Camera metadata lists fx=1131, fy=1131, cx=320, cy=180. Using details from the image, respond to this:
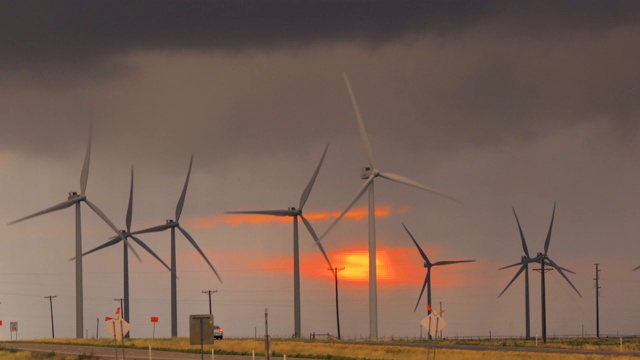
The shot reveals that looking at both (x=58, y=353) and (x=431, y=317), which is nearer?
(x=431, y=317)

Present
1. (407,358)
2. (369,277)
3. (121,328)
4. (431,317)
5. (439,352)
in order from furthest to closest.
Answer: (369,277) → (439,352) → (407,358) → (121,328) → (431,317)

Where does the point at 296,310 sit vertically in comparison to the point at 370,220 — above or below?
below

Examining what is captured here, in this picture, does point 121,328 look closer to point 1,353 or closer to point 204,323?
point 204,323

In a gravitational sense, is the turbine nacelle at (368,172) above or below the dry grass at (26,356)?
Answer: above

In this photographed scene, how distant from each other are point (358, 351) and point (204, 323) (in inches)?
1689

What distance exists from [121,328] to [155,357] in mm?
24269

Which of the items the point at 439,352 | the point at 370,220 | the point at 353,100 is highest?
the point at 353,100

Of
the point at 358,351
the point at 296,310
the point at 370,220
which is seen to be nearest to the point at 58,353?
the point at 358,351

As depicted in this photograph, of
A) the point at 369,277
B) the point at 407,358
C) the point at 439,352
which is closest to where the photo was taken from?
the point at 407,358

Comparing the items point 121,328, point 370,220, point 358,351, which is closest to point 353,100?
point 370,220

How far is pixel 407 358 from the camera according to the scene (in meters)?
112

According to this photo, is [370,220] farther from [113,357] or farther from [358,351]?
[113,357]

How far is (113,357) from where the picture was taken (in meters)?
115

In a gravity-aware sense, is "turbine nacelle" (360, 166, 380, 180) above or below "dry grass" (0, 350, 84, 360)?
above
